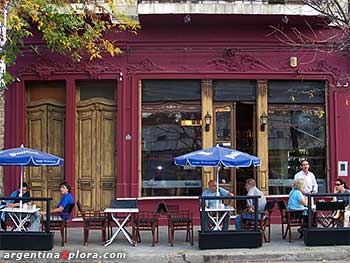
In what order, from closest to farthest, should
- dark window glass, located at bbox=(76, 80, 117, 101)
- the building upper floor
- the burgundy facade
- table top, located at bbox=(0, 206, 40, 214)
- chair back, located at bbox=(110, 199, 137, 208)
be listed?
table top, located at bbox=(0, 206, 40, 214) < chair back, located at bbox=(110, 199, 137, 208) < the building upper floor < the burgundy facade < dark window glass, located at bbox=(76, 80, 117, 101)

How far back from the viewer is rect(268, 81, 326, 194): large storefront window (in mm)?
15891

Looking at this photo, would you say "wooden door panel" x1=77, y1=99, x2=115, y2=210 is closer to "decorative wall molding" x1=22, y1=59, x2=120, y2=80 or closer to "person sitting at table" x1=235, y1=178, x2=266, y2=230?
"decorative wall molding" x1=22, y1=59, x2=120, y2=80

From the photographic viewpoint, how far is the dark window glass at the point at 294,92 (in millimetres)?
15906

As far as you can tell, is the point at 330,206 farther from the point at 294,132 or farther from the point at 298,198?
the point at 294,132

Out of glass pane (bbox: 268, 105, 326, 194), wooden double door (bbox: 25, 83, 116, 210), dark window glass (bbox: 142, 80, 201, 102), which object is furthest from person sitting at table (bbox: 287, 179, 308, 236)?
wooden double door (bbox: 25, 83, 116, 210)

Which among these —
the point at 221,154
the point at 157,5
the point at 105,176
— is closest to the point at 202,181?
the point at 105,176

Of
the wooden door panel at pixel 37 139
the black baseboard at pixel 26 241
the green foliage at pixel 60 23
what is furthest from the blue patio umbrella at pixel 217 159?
the wooden door panel at pixel 37 139

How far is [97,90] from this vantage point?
52.9ft

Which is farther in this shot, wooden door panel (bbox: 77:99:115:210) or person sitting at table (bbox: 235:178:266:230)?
wooden door panel (bbox: 77:99:115:210)

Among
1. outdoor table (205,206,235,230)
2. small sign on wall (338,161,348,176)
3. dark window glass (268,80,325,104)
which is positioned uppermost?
dark window glass (268,80,325,104)

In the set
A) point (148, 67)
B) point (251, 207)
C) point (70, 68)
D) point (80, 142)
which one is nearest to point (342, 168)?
point (251, 207)

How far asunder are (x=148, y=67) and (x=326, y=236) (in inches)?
259

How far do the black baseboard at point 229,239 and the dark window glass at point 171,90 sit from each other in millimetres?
4967

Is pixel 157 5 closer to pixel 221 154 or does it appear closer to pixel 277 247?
pixel 221 154
